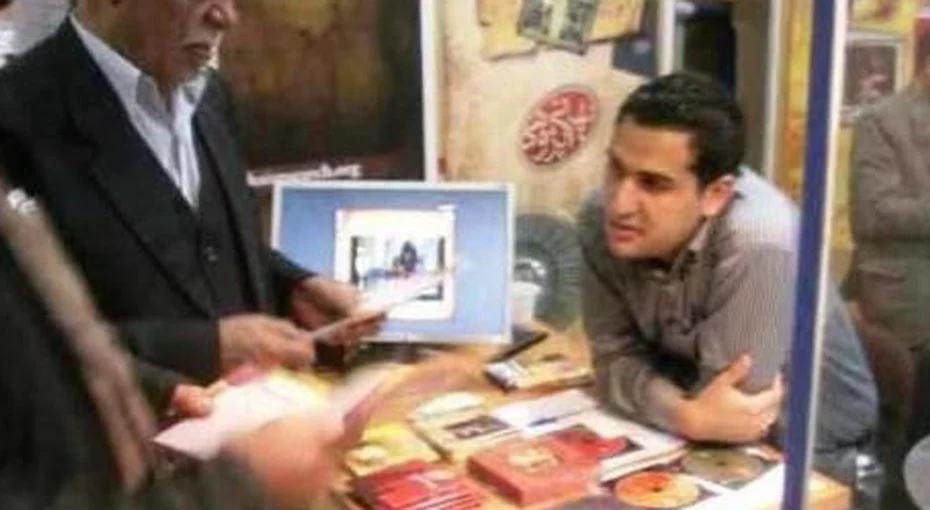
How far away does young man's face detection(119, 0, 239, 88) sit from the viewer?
1.55m

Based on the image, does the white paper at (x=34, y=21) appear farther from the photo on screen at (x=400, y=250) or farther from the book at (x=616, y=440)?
the book at (x=616, y=440)

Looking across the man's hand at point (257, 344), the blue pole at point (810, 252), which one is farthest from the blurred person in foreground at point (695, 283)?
the blue pole at point (810, 252)

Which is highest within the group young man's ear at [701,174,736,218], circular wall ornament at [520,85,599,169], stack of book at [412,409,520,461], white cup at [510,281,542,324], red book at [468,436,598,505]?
circular wall ornament at [520,85,599,169]

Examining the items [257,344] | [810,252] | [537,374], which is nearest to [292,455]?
[810,252]

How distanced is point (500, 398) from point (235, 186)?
555mm

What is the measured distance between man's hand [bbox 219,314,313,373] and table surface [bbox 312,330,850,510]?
133mm

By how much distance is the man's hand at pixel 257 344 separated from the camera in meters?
1.60

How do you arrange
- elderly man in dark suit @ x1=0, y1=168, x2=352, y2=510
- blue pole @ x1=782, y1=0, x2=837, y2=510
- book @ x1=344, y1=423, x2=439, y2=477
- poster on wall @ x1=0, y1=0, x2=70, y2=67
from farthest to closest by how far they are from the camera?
poster on wall @ x1=0, y1=0, x2=70, y2=67 → book @ x1=344, y1=423, x2=439, y2=477 → elderly man in dark suit @ x1=0, y1=168, x2=352, y2=510 → blue pole @ x1=782, y1=0, x2=837, y2=510

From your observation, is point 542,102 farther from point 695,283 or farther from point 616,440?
point 616,440

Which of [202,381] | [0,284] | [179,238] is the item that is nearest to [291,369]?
[202,381]

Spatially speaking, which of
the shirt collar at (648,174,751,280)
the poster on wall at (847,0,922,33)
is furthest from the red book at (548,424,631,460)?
the poster on wall at (847,0,922,33)

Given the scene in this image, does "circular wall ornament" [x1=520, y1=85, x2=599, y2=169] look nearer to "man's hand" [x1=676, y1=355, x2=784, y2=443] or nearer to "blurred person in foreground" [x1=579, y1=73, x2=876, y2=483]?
"blurred person in foreground" [x1=579, y1=73, x2=876, y2=483]

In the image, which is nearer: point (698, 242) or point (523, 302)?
point (698, 242)

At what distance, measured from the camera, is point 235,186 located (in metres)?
1.75
